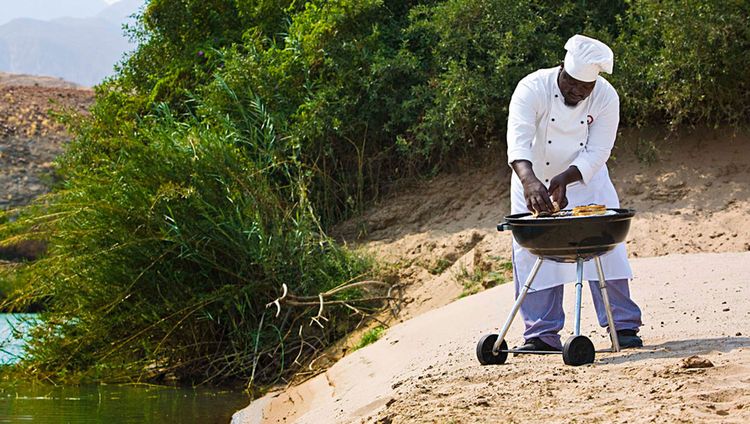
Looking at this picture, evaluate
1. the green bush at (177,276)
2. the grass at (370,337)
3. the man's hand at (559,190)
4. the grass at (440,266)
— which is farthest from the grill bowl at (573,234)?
the grass at (440,266)

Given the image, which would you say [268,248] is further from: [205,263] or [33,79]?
[33,79]

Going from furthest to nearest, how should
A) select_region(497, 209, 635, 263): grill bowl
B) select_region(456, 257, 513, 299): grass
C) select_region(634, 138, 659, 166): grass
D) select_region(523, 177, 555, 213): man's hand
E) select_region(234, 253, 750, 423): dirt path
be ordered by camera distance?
select_region(634, 138, 659, 166): grass
select_region(456, 257, 513, 299): grass
select_region(523, 177, 555, 213): man's hand
select_region(497, 209, 635, 263): grill bowl
select_region(234, 253, 750, 423): dirt path

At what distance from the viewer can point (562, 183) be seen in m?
6.10

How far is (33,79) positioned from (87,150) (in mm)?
20820

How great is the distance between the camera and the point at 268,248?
1007 cm

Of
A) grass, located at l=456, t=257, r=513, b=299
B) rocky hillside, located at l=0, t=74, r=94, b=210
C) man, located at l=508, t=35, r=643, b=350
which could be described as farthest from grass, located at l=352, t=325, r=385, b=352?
rocky hillside, located at l=0, t=74, r=94, b=210

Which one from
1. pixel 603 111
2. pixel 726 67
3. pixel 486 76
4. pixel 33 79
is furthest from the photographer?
pixel 33 79

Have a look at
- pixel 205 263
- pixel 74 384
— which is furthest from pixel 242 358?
pixel 74 384

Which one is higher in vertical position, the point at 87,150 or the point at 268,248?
the point at 87,150

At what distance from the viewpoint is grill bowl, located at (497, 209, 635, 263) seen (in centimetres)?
557

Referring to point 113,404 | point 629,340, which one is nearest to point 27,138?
point 113,404

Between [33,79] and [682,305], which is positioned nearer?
[682,305]

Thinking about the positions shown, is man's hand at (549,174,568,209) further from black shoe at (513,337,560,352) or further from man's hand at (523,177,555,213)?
black shoe at (513,337,560,352)

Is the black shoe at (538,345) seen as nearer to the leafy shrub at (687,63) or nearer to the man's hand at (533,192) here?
the man's hand at (533,192)
